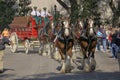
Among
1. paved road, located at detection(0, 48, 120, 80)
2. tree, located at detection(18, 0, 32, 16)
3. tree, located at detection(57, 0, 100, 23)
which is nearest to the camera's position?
paved road, located at detection(0, 48, 120, 80)

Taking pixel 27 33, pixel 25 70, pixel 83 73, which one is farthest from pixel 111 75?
pixel 27 33

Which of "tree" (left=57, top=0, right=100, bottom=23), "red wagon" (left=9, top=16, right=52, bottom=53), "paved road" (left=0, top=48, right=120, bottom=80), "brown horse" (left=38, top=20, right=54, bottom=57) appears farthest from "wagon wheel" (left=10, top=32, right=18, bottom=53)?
"paved road" (left=0, top=48, right=120, bottom=80)

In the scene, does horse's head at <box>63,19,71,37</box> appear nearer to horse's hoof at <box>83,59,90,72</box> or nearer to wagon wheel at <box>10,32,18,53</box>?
horse's hoof at <box>83,59,90,72</box>

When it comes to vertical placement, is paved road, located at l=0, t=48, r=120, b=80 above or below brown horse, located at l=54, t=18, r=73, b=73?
below

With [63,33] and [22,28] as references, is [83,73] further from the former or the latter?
[22,28]

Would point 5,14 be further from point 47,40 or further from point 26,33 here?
point 47,40

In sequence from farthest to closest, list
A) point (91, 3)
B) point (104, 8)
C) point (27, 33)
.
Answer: point (104, 8)
point (91, 3)
point (27, 33)

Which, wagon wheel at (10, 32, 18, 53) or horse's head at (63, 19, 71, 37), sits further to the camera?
wagon wheel at (10, 32, 18, 53)

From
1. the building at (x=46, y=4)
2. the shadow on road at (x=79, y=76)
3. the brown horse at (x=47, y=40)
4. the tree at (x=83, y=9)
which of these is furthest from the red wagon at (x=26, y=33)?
the building at (x=46, y=4)

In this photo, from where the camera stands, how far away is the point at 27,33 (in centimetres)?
3353

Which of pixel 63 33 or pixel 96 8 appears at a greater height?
pixel 96 8

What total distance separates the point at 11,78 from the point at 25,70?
2.86 meters

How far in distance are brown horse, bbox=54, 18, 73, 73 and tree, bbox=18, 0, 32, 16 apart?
3022 cm

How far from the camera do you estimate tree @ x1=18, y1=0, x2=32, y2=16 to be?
47.9 metres
